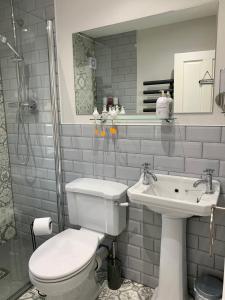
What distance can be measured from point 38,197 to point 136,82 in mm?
1405

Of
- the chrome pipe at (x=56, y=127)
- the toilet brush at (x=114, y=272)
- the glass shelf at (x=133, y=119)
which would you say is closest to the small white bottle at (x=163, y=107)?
the glass shelf at (x=133, y=119)

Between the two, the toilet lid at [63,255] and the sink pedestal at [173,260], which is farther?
the sink pedestal at [173,260]

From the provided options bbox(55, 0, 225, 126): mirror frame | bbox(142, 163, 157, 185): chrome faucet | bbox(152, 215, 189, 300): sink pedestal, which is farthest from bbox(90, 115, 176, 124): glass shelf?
bbox(152, 215, 189, 300): sink pedestal

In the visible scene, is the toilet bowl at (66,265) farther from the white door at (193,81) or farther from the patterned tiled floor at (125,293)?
the white door at (193,81)

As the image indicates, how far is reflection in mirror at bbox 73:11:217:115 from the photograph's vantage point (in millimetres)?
1497

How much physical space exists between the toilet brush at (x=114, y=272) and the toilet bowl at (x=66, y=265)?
14 cm

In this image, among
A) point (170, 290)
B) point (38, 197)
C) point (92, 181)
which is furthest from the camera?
point (38, 197)

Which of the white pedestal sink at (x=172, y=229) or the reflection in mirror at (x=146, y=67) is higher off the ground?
the reflection in mirror at (x=146, y=67)

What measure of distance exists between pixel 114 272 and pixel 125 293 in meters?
0.17

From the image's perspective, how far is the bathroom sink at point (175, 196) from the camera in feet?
4.19

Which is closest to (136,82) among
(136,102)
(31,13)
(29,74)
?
(136,102)

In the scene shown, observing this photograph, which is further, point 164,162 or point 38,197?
point 38,197

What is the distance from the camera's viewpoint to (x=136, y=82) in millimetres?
1774

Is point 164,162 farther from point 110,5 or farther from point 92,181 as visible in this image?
point 110,5
